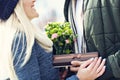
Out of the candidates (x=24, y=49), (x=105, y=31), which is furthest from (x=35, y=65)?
(x=105, y=31)

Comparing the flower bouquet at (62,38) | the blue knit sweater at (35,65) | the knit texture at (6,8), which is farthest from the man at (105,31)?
the knit texture at (6,8)

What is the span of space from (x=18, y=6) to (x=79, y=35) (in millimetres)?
585

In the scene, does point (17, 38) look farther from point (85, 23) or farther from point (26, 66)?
point (85, 23)

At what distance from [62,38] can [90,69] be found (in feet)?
1.22

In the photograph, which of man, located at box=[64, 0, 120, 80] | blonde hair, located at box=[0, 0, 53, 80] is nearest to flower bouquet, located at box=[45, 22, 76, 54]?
man, located at box=[64, 0, 120, 80]

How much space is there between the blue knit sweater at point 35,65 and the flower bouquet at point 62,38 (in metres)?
0.17

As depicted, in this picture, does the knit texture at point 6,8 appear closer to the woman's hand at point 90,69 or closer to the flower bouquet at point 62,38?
the flower bouquet at point 62,38

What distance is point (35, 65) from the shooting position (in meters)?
3.02

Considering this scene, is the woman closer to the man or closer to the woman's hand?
the woman's hand

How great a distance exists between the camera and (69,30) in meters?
3.36

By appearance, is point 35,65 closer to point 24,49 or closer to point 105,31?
point 24,49

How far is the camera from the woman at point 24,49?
2980 millimetres

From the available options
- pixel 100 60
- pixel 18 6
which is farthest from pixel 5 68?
pixel 100 60

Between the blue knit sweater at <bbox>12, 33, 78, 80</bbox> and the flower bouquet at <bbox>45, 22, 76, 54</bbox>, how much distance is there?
17cm
